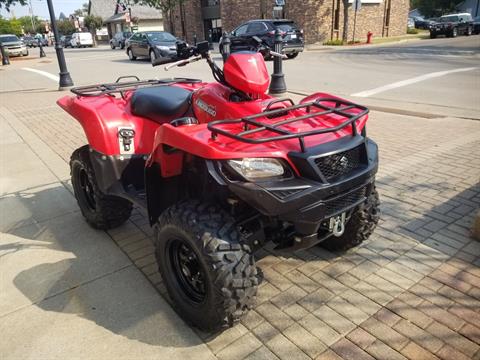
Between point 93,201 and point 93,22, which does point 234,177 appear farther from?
point 93,22

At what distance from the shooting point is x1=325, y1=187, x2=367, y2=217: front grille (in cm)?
224

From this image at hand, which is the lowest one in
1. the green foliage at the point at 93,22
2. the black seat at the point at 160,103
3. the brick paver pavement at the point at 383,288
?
the brick paver pavement at the point at 383,288

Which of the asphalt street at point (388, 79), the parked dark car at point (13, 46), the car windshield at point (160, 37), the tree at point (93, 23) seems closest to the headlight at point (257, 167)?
the asphalt street at point (388, 79)

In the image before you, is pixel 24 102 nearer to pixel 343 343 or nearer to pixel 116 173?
pixel 116 173

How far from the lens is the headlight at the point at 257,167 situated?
2117 mm

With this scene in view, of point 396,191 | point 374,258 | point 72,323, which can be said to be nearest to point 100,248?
point 72,323

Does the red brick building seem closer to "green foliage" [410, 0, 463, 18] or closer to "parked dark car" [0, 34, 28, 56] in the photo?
"parked dark car" [0, 34, 28, 56]

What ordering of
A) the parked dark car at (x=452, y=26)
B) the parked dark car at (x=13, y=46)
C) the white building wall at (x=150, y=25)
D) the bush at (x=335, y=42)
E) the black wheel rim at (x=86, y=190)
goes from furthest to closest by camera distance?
1. the white building wall at (x=150, y=25)
2. the parked dark car at (x=452, y=26)
3. the parked dark car at (x=13, y=46)
4. the bush at (x=335, y=42)
5. the black wheel rim at (x=86, y=190)

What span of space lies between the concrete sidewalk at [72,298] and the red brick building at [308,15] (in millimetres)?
21933

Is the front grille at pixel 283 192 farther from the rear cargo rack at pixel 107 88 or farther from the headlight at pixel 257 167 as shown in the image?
the rear cargo rack at pixel 107 88

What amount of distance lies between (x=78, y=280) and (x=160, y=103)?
151 cm

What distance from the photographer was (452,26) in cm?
3050

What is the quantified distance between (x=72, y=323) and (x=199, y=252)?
1.09m

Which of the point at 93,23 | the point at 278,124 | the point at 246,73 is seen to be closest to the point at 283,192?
the point at 278,124
